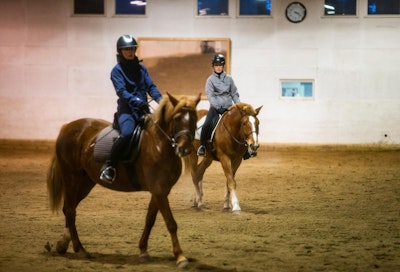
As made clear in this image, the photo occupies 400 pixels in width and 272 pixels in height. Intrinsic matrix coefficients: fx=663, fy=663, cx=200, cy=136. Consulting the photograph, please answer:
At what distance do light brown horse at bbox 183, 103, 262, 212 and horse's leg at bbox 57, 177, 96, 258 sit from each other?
295cm

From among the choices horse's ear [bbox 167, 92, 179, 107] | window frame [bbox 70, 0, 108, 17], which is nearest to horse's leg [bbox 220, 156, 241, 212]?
horse's ear [bbox 167, 92, 179, 107]

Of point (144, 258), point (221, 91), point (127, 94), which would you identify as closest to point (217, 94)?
point (221, 91)

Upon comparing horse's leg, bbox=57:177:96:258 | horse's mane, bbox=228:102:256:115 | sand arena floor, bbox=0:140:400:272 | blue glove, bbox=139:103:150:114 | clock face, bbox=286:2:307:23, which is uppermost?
clock face, bbox=286:2:307:23

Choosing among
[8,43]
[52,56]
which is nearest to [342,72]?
[52,56]

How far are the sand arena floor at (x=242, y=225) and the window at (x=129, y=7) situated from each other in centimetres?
701

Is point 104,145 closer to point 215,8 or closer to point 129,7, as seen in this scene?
point 215,8

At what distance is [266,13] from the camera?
2019cm

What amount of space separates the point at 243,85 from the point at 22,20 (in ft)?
23.5

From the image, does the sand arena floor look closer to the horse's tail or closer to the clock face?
the horse's tail

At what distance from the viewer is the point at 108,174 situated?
6.76 m

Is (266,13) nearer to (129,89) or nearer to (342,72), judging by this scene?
(342,72)

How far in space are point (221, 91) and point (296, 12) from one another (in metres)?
10.3

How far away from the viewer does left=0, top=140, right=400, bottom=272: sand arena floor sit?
6.50 metres

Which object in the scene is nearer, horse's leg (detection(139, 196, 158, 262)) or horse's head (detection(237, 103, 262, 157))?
horse's leg (detection(139, 196, 158, 262))
